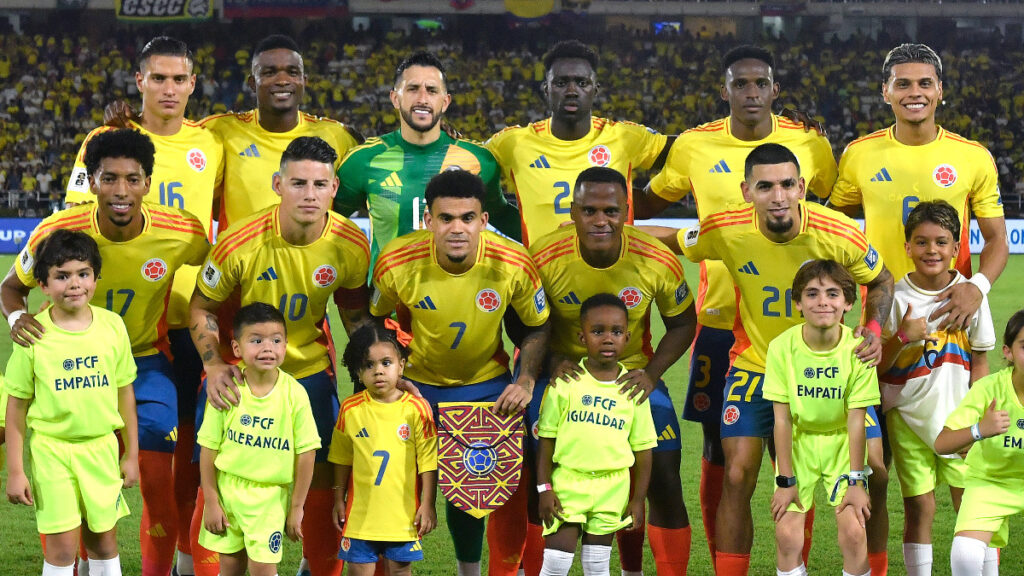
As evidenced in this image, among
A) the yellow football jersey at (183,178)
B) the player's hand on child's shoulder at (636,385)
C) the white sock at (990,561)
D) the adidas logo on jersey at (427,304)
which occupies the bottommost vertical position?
the white sock at (990,561)

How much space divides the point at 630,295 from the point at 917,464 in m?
1.47

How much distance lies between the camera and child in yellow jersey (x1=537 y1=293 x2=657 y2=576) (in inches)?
183

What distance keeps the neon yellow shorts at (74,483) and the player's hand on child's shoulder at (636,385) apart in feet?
6.81

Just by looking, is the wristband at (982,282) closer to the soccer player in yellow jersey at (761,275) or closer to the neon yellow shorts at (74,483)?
the soccer player in yellow jersey at (761,275)

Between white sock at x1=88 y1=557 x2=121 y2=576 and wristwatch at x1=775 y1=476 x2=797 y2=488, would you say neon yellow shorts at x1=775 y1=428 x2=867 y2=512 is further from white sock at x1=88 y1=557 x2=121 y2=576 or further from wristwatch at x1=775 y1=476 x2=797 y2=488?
white sock at x1=88 y1=557 x2=121 y2=576

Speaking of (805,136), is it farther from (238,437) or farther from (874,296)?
(238,437)

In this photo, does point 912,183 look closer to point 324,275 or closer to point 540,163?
point 540,163

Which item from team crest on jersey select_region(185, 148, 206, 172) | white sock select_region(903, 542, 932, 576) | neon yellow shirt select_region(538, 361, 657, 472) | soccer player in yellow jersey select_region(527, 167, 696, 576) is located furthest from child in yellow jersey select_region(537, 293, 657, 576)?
team crest on jersey select_region(185, 148, 206, 172)

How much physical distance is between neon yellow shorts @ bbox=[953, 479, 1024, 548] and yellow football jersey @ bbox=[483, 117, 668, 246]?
2140 mm

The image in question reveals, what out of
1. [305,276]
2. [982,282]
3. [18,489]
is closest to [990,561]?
[982,282]

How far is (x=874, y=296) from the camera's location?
500 cm

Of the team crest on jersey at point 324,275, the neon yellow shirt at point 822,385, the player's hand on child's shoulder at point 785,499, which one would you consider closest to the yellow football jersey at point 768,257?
the neon yellow shirt at point 822,385

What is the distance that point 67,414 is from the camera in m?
4.51

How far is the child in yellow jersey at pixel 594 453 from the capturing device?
466 centimetres
